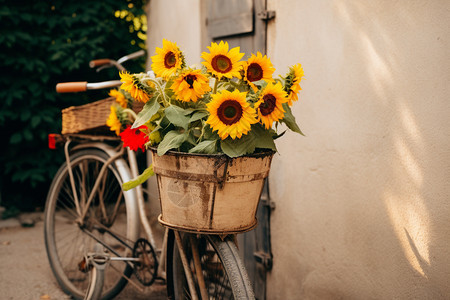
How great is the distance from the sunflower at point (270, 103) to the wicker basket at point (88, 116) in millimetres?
1625

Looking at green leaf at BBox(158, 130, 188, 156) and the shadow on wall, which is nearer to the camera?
green leaf at BBox(158, 130, 188, 156)

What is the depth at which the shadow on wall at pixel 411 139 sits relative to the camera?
2.00 m

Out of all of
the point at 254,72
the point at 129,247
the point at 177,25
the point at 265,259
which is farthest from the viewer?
the point at 177,25

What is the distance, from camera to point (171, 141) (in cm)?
178

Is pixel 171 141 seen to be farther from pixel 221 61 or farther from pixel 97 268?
pixel 97 268

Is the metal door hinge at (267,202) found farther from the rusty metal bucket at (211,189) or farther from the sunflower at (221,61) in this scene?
the sunflower at (221,61)

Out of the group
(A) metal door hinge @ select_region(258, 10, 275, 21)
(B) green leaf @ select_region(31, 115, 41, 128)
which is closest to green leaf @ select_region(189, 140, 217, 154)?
(A) metal door hinge @ select_region(258, 10, 275, 21)

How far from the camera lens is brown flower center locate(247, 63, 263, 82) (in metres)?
1.76

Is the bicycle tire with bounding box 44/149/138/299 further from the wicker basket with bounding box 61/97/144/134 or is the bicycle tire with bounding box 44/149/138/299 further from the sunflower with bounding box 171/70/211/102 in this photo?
the sunflower with bounding box 171/70/211/102

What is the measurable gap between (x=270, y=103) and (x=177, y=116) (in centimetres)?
36

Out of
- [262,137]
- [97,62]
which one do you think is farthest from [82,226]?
[262,137]

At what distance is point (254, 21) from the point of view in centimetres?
315

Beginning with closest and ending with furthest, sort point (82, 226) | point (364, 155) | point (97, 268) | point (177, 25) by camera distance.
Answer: point (364, 155)
point (97, 268)
point (82, 226)
point (177, 25)

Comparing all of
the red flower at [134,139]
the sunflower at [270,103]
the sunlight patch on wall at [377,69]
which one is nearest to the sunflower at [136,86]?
the red flower at [134,139]
